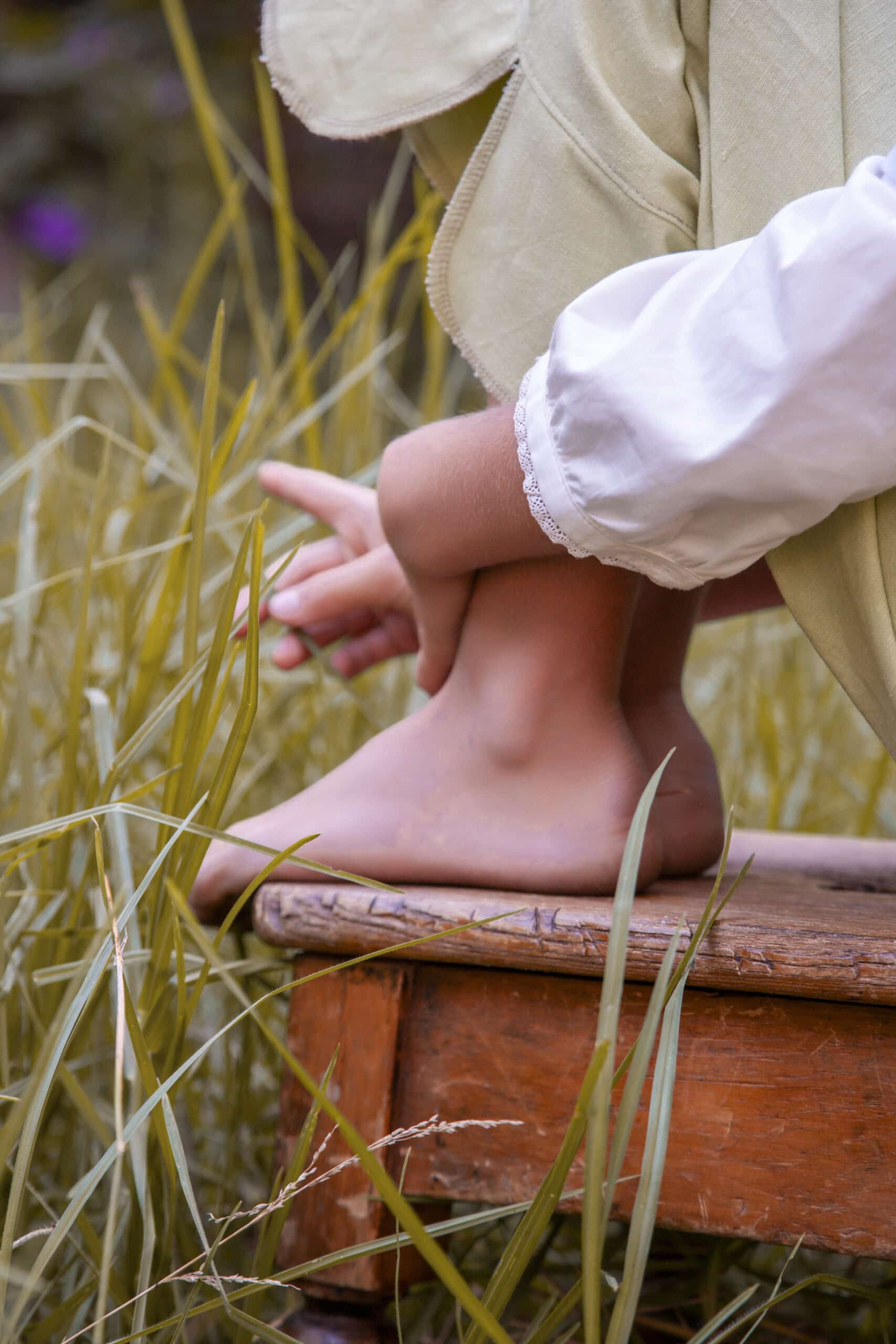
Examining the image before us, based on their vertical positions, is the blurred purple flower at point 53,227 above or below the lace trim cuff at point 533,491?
above

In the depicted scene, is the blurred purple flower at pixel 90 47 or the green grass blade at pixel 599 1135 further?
the blurred purple flower at pixel 90 47

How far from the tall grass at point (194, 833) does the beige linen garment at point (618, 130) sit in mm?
144

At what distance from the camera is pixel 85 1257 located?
0.50 m

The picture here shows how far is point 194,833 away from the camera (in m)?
0.50

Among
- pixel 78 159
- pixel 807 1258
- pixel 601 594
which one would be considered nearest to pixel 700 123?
pixel 601 594

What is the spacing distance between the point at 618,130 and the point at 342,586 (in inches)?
12.7

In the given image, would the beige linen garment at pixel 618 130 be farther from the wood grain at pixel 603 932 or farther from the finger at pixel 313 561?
the finger at pixel 313 561

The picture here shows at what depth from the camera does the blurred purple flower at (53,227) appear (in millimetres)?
3582

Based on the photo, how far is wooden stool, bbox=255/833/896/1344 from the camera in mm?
474

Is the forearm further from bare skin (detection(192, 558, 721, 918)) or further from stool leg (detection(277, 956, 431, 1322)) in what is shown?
stool leg (detection(277, 956, 431, 1322))

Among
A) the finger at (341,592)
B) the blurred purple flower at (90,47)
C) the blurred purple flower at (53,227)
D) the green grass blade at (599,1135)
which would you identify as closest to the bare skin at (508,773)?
the finger at (341,592)

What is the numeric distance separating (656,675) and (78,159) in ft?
12.1

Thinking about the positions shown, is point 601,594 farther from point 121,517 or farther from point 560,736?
point 121,517

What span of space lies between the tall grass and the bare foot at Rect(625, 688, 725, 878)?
7.4 inches
